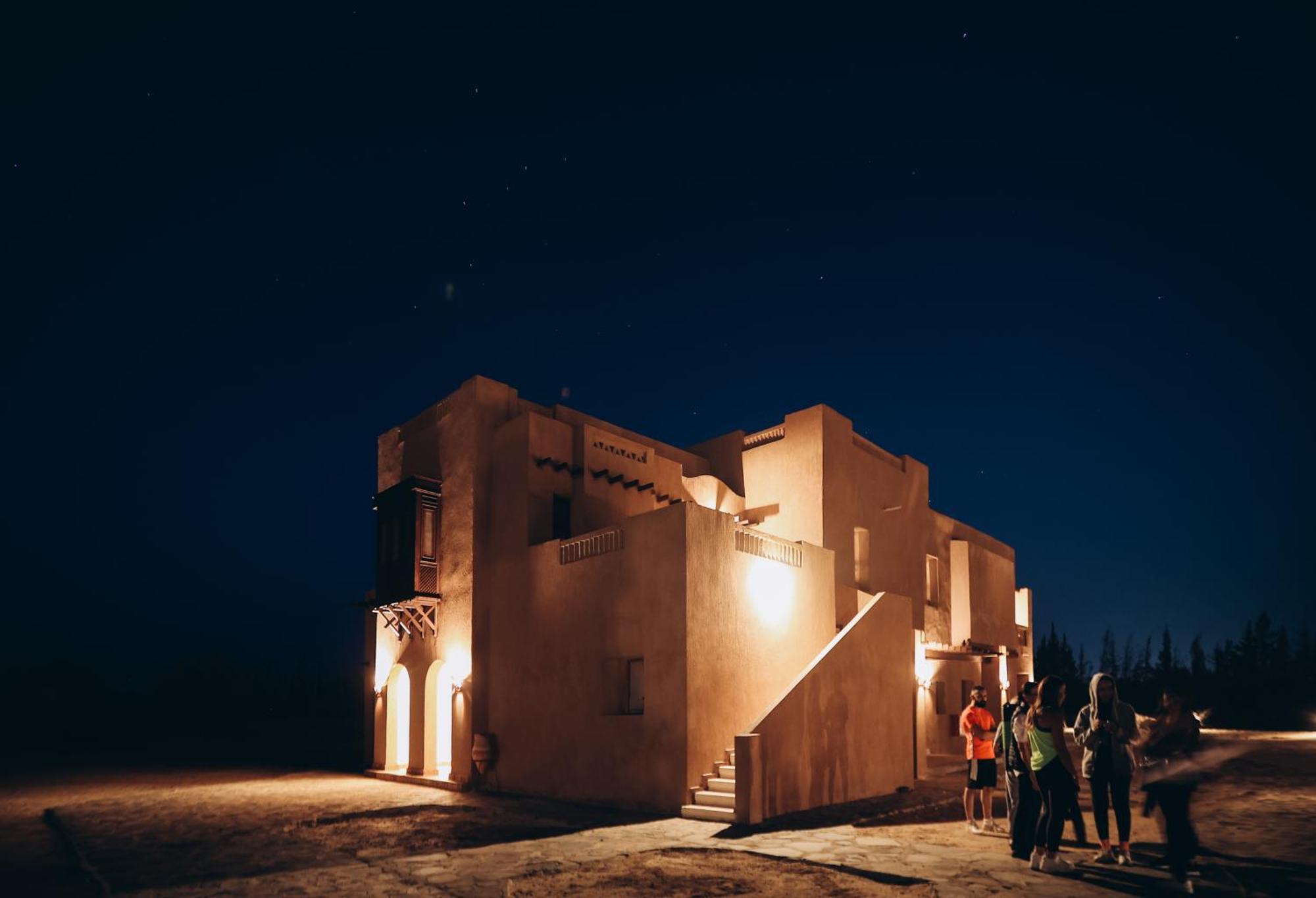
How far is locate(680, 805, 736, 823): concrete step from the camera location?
1284 cm

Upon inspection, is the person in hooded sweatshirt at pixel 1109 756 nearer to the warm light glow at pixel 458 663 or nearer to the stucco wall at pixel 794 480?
the warm light glow at pixel 458 663

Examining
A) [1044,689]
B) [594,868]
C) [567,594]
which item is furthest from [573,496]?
[1044,689]

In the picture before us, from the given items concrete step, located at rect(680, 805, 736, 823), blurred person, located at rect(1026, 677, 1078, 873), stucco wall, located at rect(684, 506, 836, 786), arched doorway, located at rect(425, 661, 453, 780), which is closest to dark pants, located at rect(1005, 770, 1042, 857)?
blurred person, located at rect(1026, 677, 1078, 873)

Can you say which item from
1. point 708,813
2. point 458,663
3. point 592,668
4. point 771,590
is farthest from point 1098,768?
point 458,663

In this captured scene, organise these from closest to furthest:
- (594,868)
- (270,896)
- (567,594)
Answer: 1. (270,896)
2. (594,868)
3. (567,594)

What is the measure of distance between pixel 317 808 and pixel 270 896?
22.8 feet

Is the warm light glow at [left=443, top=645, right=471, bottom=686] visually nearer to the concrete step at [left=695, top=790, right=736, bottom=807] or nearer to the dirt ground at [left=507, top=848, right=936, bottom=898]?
the concrete step at [left=695, top=790, right=736, bottom=807]

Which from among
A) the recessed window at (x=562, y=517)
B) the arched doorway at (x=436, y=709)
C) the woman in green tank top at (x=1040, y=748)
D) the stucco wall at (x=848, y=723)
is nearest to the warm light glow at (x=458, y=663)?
the arched doorway at (x=436, y=709)

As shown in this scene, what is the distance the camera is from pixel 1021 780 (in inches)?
374

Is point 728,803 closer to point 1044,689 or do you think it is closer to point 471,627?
point 1044,689

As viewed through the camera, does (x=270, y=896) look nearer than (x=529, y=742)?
Yes

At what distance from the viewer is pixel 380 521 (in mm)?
20625

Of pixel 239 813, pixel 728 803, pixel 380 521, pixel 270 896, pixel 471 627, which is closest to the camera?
pixel 270 896

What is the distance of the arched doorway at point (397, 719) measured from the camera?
21219 mm
